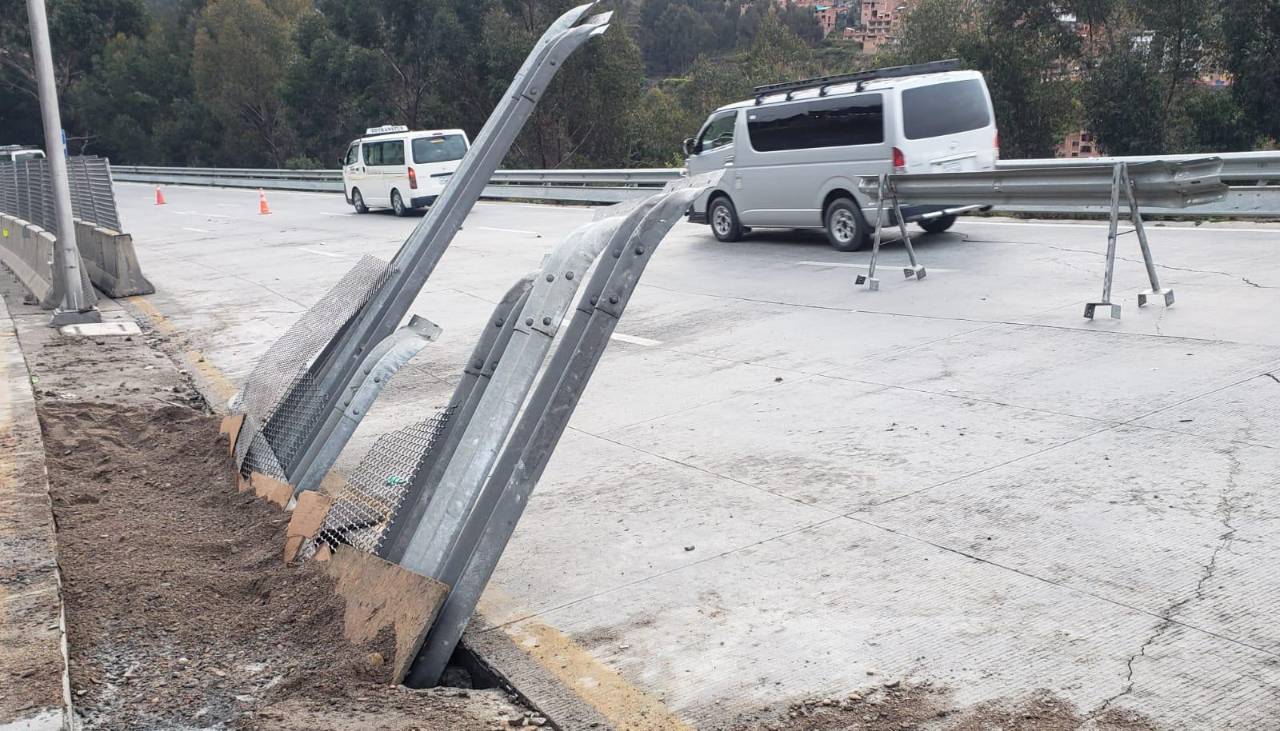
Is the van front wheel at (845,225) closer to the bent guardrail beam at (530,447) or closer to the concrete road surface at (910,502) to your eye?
the concrete road surface at (910,502)

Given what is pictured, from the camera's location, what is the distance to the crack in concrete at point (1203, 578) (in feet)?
11.7

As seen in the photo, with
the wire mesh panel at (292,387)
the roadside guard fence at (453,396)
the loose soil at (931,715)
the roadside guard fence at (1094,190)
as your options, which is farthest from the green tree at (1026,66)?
the loose soil at (931,715)

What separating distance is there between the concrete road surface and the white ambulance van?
1592 cm

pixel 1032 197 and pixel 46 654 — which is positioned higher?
pixel 1032 197

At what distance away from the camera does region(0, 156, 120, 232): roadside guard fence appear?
1606 cm

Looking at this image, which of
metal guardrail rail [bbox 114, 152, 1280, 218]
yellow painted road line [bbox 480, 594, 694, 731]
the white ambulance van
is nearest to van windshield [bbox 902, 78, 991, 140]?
metal guardrail rail [bbox 114, 152, 1280, 218]

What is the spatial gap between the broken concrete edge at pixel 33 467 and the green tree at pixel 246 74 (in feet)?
183

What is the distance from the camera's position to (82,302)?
12758mm

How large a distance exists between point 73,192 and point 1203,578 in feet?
57.3

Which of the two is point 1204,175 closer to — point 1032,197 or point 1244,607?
point 1032,197

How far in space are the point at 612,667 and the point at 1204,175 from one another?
24.0 feet

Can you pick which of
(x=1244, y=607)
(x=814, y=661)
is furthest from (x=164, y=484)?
(x=1244, y=607)

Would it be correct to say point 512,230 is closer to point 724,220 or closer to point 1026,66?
point 724,220

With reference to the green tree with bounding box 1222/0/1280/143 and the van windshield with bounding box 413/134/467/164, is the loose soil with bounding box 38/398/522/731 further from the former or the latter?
the green tree with bounding box 1222/0/1280/143
